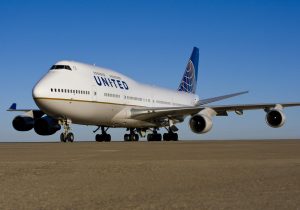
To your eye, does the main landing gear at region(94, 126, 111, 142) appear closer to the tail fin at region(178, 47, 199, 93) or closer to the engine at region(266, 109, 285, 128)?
the engine at region(266, 109, 285, 128)

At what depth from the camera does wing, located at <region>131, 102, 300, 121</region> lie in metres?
26.8

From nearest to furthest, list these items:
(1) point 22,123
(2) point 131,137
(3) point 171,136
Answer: (1) point 22,123 < (2) point 131,137 < (3) point 171,136

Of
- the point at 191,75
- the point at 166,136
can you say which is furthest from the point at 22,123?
the point at 191,75

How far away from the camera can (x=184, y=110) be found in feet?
91.6

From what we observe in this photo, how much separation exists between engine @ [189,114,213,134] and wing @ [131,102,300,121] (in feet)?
4.69

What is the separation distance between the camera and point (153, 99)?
32938 millimetres

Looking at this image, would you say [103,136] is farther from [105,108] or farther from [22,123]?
[22,123]

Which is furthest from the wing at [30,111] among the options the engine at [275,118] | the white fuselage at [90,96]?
the engine at [275,118]

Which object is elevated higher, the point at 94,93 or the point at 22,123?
the point at 94,93

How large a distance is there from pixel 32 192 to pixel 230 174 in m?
2.75

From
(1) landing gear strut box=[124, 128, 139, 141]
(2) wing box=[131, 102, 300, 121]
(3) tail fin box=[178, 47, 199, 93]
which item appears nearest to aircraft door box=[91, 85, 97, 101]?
(2) wing box=[131, 102, 300, 121]

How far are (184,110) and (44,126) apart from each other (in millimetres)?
8135

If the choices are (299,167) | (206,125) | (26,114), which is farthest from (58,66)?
(299,167)

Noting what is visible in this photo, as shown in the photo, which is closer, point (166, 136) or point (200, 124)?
point (200, 124)
